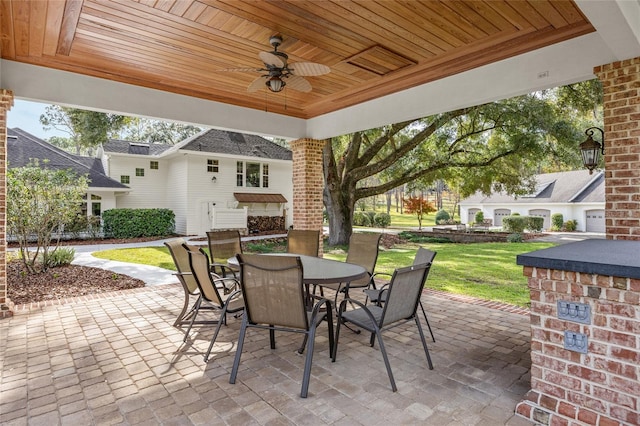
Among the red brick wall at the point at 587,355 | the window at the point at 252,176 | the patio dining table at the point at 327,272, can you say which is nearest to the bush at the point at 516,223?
the window at the point at 252,176

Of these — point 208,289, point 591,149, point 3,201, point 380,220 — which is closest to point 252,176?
point 380,220

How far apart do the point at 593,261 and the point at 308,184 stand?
18.4ft

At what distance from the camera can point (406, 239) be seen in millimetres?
15836

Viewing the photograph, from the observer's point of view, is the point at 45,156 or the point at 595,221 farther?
the point at 595,221

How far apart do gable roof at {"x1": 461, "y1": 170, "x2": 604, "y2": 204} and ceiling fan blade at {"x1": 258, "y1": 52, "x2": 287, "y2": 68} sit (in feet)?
66.5

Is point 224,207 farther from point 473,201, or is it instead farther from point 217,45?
point 473,201

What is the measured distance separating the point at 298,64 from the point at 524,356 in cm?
357

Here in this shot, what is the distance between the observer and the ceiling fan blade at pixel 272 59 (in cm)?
364

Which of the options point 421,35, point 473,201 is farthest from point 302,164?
point 473,201

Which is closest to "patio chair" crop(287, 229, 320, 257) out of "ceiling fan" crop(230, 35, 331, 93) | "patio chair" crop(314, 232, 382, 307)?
"patio chair" crop(314, 232, 382, 307)

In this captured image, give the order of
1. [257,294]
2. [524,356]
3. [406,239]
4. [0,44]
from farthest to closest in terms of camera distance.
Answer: [406,239] < [0,44] < [524,356] < [257,294]

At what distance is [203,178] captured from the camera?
15.9m

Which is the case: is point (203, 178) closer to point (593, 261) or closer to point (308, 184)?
point (308, 184)

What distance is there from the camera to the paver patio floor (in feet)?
7.61
